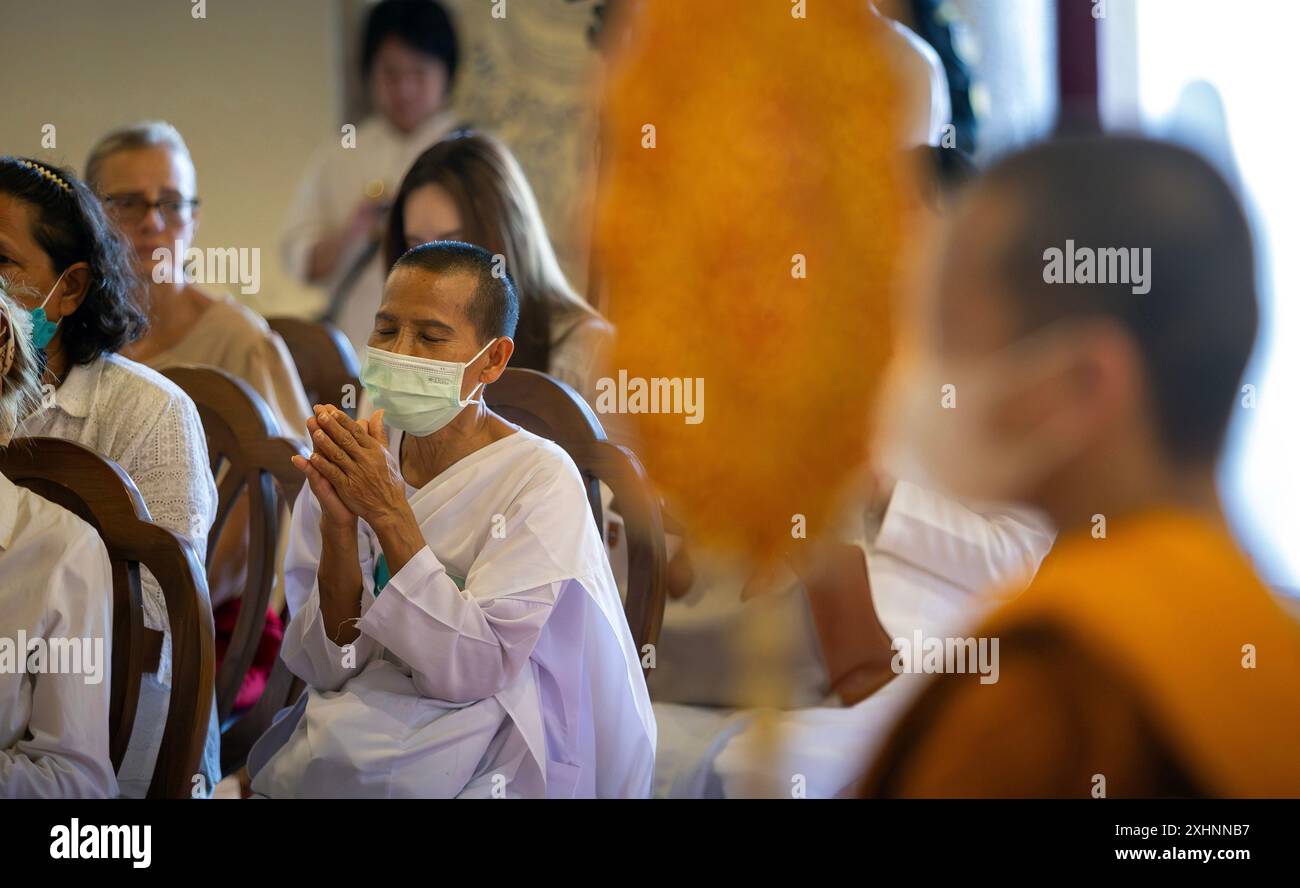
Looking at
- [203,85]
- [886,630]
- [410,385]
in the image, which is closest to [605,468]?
[410,385]

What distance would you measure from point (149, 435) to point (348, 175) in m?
0.95

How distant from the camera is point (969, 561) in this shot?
6.93 feet

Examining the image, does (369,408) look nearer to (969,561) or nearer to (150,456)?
(150,456)

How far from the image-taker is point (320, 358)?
101 inches

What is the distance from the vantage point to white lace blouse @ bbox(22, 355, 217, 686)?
74.0 inches

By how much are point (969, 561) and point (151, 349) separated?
1541 mm

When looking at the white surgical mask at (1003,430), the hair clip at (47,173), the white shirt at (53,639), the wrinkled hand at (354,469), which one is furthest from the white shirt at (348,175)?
the white surgical mask at (1003,430)

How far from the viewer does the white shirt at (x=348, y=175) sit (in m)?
2.66

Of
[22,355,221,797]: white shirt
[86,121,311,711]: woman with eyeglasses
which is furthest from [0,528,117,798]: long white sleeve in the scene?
[86,121,311,711]: woman with eyeglasses

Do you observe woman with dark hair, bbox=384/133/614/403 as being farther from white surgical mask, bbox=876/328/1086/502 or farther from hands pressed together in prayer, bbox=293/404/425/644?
white surgical mask, bbox=876/328/1086/502

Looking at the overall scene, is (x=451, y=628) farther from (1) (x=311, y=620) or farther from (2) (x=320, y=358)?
(2) (x=320, y=358)

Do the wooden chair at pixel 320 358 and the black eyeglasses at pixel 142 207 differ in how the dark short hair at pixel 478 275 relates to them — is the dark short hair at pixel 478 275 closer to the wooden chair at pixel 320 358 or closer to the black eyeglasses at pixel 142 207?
the wooden chair at pixel 320 358
